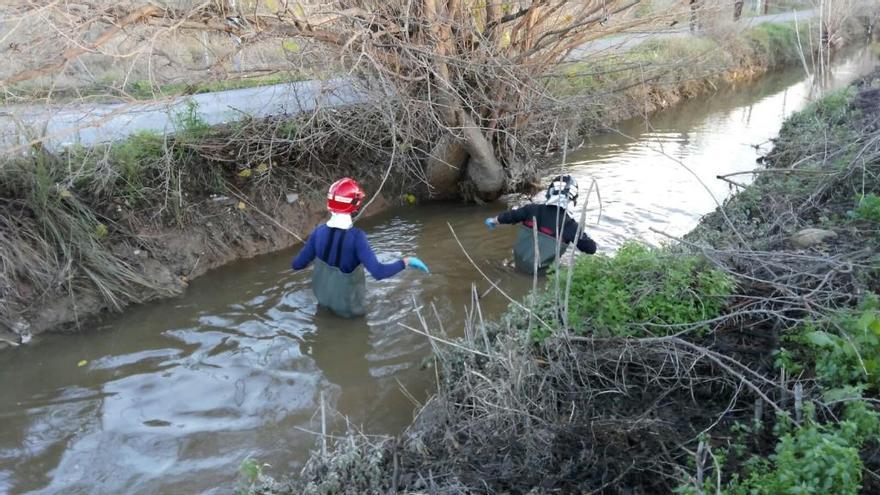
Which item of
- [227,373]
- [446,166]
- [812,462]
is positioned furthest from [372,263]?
[446,166]

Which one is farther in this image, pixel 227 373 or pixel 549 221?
pixel 549 221

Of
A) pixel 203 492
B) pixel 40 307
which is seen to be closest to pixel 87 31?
pixel 40 307

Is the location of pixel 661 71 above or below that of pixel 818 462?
above

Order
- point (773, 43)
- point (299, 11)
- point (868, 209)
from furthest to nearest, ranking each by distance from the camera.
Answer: point (773, 43), point (299, 11), point (868, 209)

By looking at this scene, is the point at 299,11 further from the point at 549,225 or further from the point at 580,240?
the point at 580,240

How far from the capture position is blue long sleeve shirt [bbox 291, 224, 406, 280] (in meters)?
5.37

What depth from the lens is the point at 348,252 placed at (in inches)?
213

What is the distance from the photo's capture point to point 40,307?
545cm

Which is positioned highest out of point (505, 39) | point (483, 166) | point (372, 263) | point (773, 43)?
point (505, 39)

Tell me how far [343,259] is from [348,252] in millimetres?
76

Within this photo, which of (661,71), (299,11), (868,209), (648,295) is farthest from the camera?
(661,71)

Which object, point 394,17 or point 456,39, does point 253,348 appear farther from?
point 456,39

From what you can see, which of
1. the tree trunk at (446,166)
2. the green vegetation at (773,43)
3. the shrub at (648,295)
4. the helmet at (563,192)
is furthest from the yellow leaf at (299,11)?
the green vegetation at (773,43)

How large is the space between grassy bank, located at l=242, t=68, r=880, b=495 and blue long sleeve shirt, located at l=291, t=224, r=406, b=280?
3.84 feet
